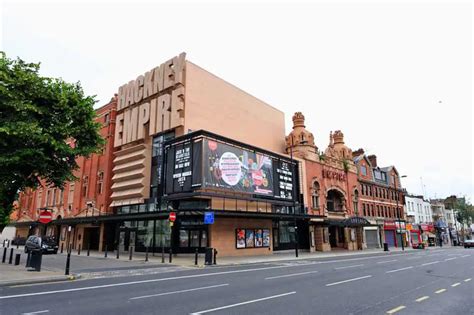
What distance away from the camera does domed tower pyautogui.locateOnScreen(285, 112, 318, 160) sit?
141 feet

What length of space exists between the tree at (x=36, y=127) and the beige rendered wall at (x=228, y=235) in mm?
13732

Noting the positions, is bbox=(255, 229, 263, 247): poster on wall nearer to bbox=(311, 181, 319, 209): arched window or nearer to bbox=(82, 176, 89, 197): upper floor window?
bbox=(311, 181, 319, 209): arched window

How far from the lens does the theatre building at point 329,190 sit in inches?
1622

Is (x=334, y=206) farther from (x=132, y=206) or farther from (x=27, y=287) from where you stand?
(x=27, y=287)

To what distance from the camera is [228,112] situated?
123 ft

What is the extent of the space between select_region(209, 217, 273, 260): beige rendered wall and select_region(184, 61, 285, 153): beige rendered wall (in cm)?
1034

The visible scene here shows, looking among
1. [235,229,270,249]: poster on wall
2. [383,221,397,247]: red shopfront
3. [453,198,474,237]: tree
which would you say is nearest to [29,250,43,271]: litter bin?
[235,229,270,249]: poster on wall

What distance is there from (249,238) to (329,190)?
61.5 feet

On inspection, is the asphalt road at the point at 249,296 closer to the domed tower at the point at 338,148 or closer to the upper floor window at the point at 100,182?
the upper floor window at the point at 100,182

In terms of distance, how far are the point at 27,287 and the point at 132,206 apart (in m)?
23.2

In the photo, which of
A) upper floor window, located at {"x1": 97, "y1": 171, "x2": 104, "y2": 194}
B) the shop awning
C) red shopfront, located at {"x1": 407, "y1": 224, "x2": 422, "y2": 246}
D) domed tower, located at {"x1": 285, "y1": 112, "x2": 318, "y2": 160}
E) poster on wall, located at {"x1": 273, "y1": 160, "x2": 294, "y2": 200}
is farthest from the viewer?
red shopfront, located at {"x1": 407, "y1": 224, "x2": 422, "y2": 246}

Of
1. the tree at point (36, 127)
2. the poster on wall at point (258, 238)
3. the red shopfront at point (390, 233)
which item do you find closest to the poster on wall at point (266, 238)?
the poster on wall at point (258, 238)

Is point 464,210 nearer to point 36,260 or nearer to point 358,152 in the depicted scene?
point 358,152

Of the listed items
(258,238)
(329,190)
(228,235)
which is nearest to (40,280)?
(228,235)
